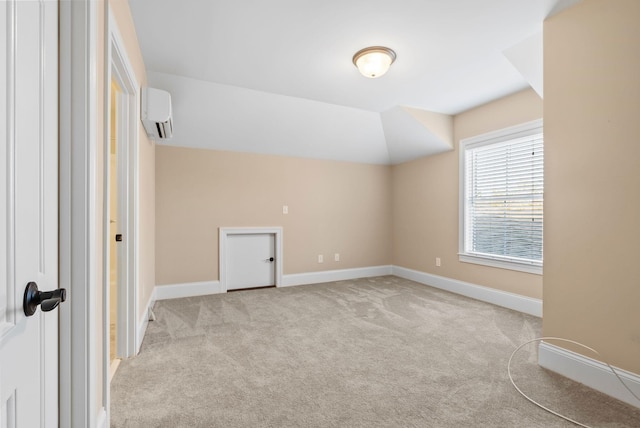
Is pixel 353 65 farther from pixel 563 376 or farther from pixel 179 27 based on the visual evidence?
pixel 563 376

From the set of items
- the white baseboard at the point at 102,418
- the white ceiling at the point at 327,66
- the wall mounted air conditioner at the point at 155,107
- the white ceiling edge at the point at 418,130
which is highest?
the white ceiling at the point at 327,66

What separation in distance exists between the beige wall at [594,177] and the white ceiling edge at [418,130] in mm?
1944

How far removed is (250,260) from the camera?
4527 millimetres

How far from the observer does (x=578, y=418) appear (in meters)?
1.67


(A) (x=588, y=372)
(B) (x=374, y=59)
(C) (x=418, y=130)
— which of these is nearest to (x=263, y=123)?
(B) (x=374, y=59)

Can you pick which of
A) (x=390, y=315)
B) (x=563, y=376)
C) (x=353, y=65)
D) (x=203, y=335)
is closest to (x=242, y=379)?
(x=203, y=335)

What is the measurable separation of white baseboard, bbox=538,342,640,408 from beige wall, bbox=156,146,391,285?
10.6 feet

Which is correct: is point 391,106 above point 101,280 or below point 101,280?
above

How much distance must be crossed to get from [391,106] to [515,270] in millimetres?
2460

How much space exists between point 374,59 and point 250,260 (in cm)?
307

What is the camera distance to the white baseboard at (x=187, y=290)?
3928 mm

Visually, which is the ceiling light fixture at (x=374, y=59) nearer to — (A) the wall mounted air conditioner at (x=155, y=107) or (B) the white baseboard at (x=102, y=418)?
(A) the wall mounted air conditioner at (x=155, y=107)
